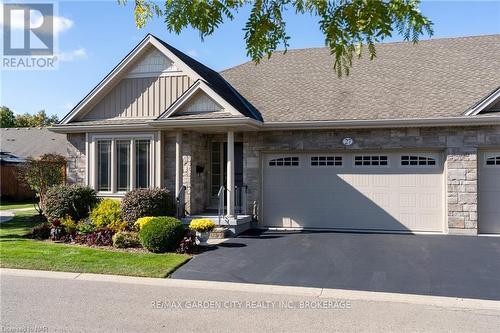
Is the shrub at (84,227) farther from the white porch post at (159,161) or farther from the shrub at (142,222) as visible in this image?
the white porch post at (159,161)

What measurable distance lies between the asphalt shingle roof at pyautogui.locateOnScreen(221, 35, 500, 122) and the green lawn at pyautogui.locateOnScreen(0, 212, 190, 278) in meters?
6.40

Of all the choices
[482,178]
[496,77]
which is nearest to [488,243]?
[482,178]

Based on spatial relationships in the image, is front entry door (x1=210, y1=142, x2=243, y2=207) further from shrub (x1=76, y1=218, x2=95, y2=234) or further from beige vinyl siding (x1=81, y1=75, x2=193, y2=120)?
shrub (x1=76, y1=218, x2=95, y2=234)

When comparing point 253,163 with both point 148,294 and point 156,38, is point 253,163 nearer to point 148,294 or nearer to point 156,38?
point 156,38

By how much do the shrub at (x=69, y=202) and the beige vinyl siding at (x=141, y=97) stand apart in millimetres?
2719

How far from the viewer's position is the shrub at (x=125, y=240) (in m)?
11.2

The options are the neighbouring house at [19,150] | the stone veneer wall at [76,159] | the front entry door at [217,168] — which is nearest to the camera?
the stone veneer wall at [76,159]

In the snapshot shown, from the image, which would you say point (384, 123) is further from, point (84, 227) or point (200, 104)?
point (84, 227)

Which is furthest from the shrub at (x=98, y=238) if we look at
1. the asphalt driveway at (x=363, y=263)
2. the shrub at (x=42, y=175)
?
the shrub at (x=42, y=175)

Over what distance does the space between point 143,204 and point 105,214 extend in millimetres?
1326

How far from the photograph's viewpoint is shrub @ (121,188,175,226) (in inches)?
512

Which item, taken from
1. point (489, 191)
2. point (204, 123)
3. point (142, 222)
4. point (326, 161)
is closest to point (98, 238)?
point (142, 222)

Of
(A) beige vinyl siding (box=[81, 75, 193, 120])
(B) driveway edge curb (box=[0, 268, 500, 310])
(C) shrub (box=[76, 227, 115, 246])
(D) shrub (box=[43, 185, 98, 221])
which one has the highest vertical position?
(A) beige vinyl siding (box=[81, 75, 193, 120])

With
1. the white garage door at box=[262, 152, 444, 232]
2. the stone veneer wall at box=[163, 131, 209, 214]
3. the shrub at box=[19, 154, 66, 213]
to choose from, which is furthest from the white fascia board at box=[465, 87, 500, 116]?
the shrub at box=[19, 154, 66, 213]
